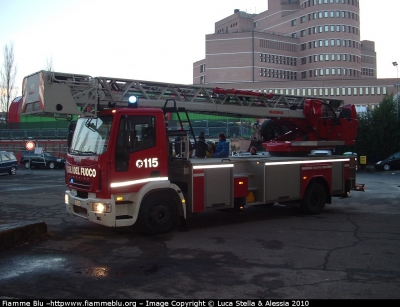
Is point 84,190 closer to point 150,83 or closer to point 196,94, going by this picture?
point 150,83

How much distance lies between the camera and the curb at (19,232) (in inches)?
324

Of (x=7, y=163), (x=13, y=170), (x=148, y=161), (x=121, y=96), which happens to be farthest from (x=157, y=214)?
(x=13, y=170)

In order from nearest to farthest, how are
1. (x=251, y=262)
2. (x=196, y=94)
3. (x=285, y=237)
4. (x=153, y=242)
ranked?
(x=251, y=262) → (x=153, y=242) → (x=285, y=237) → (x=196, y=94)

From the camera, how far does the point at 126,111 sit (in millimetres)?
8867

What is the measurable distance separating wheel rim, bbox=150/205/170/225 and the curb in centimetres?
230

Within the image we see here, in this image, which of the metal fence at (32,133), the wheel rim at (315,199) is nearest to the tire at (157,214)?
the wheel rim at (315,199)

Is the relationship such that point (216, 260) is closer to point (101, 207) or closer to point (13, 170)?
point (101, 207)

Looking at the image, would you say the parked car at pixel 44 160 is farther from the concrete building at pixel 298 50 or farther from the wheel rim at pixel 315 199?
the concrete building at pixel 298 50

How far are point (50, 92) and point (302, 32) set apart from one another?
103 metres

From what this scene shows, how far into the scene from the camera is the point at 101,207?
861 centimetres

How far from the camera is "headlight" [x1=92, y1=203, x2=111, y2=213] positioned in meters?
8.55

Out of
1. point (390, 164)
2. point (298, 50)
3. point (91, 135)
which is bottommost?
point (390, 164)

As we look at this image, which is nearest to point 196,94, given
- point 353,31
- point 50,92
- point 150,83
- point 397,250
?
point 150,83

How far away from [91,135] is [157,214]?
82.0 inches
